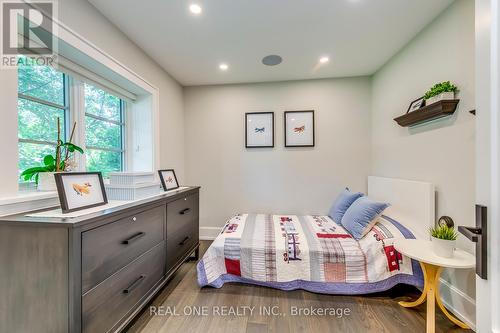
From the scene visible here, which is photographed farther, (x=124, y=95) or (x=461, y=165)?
(x=124, y=95)

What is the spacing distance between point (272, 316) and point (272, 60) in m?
2.67

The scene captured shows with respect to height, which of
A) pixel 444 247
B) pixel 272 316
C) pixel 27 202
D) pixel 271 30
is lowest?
pixel 272 316

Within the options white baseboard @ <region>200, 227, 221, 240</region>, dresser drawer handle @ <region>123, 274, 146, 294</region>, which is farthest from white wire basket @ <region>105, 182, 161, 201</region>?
white baseboard @ <region>200, 227, 221, 240</region>

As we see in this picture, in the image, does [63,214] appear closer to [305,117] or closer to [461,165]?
[461,165]

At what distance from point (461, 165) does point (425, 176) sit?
393 mm

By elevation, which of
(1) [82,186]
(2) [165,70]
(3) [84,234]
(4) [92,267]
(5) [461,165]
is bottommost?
(4) [92,267]

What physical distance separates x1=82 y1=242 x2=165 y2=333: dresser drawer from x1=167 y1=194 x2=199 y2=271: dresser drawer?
0.20 meters

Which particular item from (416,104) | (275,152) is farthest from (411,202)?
(275,152)

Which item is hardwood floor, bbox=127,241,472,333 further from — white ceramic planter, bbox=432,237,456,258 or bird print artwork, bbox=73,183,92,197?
bird print artwork, bbox=73,183,92,197

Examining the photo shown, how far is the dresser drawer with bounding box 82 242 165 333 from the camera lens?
1183 mm

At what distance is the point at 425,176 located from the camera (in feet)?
6.88

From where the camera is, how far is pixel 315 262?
2.04 meters

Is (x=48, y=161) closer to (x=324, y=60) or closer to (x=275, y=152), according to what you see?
(x=275, y=152)

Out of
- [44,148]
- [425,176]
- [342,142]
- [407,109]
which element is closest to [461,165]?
[425,176]
